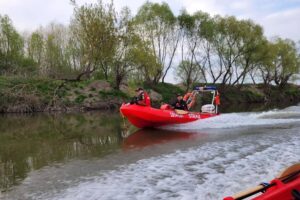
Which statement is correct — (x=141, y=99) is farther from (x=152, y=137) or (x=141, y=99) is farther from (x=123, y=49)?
(x=123, y=49)

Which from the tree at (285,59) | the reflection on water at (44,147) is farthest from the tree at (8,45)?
the tree at (285,59)

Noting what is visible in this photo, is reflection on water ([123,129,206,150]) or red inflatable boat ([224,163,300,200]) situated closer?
red inflatable boat ([224,163,300,200])

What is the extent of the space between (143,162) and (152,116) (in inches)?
240

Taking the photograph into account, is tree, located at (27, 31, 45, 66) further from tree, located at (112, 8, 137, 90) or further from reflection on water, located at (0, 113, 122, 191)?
reflection on water, located at (0, 113, 122, 191)

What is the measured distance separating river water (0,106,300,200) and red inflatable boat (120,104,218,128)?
36.1 inches

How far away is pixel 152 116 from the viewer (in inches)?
544

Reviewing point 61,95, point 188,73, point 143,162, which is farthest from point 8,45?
point 143,162

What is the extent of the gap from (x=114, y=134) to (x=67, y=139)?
180 cm

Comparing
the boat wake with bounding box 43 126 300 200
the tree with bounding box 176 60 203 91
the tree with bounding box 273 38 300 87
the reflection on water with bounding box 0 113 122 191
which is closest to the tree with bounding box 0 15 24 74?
the tree with bounding box 176 60 203 91

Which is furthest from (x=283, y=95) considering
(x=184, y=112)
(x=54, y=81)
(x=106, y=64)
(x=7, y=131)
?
(x=7, y=131)

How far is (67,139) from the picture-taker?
39.1ft

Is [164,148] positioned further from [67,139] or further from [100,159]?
[67,139]

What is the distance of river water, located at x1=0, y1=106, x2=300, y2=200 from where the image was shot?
581cm

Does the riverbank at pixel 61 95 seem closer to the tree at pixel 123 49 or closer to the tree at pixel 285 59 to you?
the tree at pixel 123 49
